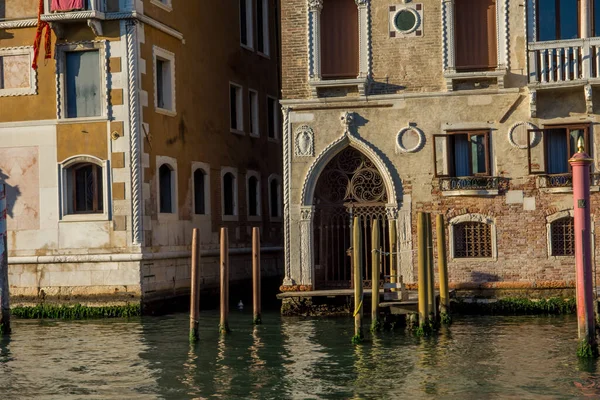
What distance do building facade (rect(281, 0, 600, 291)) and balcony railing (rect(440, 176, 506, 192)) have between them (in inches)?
0.6

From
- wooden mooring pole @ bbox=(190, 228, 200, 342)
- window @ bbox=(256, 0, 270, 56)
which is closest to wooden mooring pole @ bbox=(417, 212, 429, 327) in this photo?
wooden mooring pole @ bbox=(190, 228, 200, 342)

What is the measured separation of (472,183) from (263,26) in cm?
933

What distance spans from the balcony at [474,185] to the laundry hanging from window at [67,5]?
23.0ft

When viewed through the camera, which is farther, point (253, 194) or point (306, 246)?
point (253, 194)

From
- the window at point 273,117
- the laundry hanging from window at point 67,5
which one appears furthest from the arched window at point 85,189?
the window at point 273,117

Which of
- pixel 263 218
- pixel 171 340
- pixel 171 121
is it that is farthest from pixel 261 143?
pixel 171 340

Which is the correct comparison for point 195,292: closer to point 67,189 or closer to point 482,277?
point 482,277

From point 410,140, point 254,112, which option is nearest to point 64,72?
point 254,112

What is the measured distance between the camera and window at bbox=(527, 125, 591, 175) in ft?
60.7

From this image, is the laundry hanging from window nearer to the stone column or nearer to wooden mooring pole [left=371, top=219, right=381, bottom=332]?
the stone column

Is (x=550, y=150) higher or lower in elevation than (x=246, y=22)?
lower

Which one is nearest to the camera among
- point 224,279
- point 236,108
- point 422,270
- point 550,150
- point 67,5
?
point 422,270

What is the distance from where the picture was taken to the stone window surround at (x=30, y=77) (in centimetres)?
2045

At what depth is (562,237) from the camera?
731 inches
